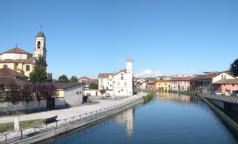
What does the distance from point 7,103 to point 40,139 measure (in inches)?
727

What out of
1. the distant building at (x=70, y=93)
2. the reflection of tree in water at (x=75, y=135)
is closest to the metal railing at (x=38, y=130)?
the reflection of tree in water at (x=75, y=135)

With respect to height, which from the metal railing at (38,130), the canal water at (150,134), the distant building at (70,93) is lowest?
the canal water at (150,134)

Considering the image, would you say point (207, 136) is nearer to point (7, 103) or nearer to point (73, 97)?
point (7, 103)

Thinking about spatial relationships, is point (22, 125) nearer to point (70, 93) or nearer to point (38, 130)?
point (38, 130)

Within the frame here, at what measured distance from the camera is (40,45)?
87625 millimetres

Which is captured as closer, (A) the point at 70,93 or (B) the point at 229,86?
(A) the point at 70,93

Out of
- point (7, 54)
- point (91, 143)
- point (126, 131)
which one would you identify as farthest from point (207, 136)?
point (7, 54)

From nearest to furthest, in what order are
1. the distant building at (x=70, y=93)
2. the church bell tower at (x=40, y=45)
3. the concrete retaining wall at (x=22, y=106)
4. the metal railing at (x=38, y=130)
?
the metal railing at (x=38, y=130)
the concrete retaining wall at (x=22, y=106)
the distant building at (x=70, y=93)
the church bell tower at (x=40, y=45)

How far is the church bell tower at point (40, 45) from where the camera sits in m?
86.9

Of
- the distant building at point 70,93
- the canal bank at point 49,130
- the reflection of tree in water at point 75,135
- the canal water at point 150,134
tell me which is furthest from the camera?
the distant building at point 70,93

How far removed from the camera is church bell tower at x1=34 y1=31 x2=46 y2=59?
285ft

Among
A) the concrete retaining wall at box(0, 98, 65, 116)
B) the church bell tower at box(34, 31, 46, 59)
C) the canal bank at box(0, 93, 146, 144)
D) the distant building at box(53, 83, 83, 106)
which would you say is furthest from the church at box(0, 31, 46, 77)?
the canal bank at box(0, 93, 146, 144)

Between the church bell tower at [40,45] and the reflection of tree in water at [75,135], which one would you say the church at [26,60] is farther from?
the reflection of tree in water at [75,135]

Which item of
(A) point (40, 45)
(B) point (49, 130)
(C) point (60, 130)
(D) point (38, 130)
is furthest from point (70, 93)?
(D) point (38, 130)
